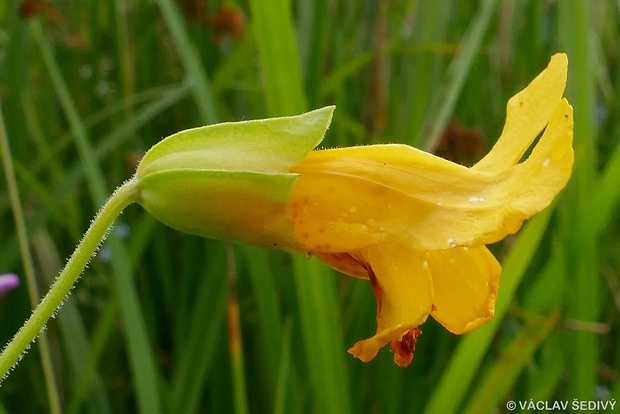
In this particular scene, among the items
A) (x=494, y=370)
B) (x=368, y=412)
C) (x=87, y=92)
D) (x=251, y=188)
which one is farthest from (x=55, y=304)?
(x=87, y=92)

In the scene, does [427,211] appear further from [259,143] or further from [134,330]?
[134,330]

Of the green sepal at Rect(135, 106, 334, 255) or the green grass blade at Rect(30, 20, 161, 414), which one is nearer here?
the green sepal at Rect(135, 106, 334, 255)

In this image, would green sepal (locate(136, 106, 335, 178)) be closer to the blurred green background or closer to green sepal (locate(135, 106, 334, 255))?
green sepal (locate(135, 106, 334, 255))

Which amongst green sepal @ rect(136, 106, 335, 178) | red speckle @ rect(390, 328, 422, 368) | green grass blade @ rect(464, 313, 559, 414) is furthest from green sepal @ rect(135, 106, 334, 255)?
green grass blade @ rect(464, 313, 559, 414)

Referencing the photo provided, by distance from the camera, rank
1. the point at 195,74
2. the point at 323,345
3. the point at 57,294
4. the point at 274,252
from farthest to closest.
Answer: the point at 274,252 < the point at 195,74 < the point at 323,345 < the point at 57,294

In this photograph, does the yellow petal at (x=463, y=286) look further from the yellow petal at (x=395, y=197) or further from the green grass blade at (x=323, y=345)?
the green grass blade at (x=323, y=345)

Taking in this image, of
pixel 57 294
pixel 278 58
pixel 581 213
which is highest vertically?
pixel 278 58

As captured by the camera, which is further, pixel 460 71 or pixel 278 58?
pixel 460 71

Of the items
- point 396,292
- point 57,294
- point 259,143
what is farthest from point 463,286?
point 57,294
